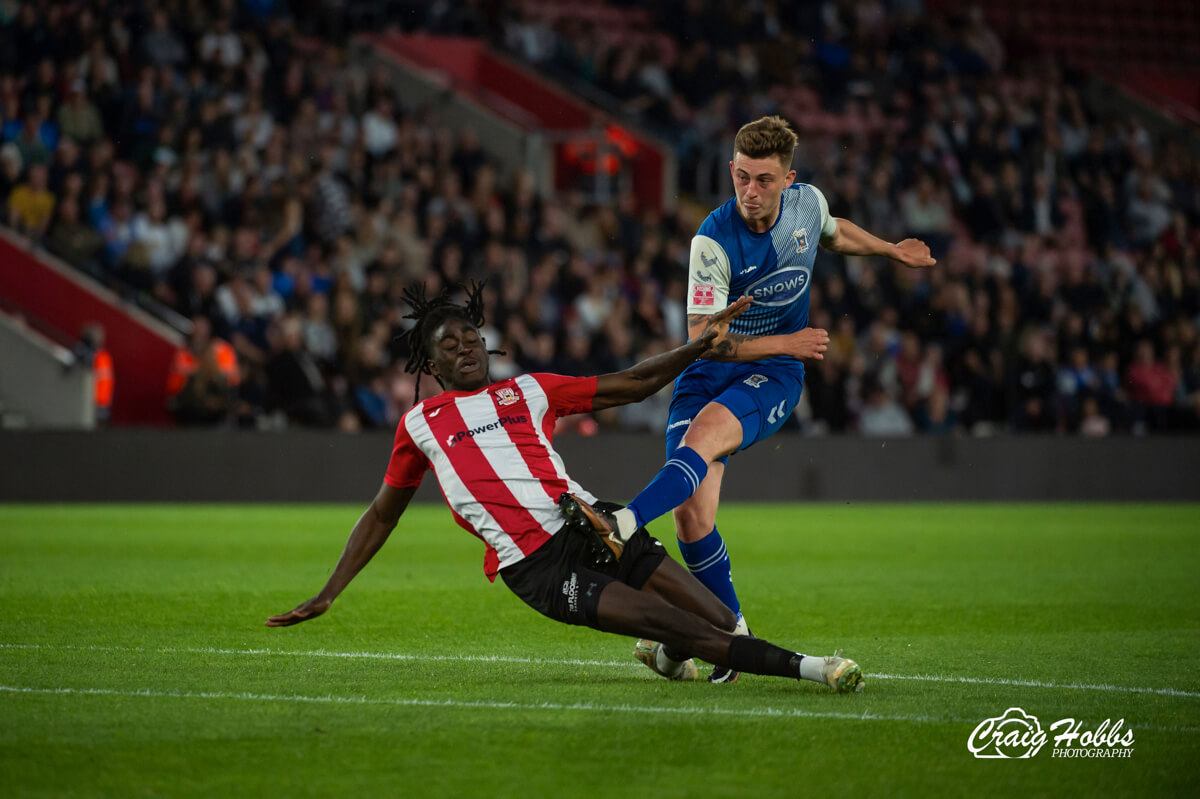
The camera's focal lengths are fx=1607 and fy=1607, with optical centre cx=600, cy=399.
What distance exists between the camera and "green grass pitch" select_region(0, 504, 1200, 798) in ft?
14.5

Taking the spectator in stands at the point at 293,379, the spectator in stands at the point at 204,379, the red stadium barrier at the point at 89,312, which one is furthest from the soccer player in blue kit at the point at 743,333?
the red stadium barrier at the point at 89,312

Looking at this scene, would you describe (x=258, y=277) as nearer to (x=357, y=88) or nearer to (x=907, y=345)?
(x=357, y=88)

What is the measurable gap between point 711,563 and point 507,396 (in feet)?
4.05

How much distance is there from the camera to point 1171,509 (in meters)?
19.4

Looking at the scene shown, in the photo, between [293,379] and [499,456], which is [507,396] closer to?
[499,456]

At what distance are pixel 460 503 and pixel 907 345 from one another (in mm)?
15071

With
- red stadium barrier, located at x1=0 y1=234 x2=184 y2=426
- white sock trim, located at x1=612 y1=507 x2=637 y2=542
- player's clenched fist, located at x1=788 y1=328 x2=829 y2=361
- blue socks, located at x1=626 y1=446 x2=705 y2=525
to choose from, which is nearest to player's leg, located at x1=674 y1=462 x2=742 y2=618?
blue socks, located at x1=626 y1=446 x2=705 y2=525

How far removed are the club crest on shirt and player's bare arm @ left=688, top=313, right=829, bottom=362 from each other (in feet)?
1.78

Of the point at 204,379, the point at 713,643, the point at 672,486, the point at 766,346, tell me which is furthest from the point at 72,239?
the point at 713,643

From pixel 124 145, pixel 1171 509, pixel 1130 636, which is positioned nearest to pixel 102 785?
pixel 1130 636

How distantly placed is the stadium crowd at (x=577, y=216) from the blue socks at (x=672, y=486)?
38.4 feet

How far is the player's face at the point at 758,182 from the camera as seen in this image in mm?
6703

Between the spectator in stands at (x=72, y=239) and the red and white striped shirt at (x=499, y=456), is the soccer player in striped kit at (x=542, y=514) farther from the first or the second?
the spectator in stands at (x=72, y=239)

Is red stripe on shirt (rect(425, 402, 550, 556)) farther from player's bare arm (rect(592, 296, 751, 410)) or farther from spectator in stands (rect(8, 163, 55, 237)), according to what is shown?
spectator in stands (rect(8, 163, 55, 237))
